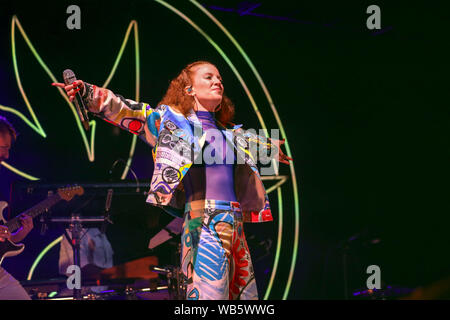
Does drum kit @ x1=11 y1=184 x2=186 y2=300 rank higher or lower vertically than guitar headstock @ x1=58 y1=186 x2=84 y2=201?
lower

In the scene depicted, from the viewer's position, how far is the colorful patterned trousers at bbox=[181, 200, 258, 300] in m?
2.23

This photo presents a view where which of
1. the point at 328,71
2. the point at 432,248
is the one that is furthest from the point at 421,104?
the point at 432,248

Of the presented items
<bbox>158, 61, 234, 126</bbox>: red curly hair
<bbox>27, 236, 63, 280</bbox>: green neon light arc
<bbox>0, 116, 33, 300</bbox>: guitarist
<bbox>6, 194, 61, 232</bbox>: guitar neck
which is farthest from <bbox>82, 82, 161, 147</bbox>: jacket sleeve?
<bbox>27, 236, 63, 280</bbox>: green neon light arc

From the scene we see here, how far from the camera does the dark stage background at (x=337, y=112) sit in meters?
4.75

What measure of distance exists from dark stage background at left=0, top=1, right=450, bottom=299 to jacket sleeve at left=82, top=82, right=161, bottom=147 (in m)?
2.17

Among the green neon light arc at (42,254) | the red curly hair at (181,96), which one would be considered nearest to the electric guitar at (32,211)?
the green neon light arc at (42,254)

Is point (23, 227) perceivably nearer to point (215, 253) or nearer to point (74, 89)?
point (74, 89)

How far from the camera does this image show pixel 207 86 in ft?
8.72

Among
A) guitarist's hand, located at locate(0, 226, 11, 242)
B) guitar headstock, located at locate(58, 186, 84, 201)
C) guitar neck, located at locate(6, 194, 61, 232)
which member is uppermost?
guitar headstock, located at locate(58, 186, 84, 201)

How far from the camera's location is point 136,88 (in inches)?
181

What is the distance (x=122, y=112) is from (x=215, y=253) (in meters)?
0.82

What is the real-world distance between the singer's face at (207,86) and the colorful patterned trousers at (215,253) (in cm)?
58

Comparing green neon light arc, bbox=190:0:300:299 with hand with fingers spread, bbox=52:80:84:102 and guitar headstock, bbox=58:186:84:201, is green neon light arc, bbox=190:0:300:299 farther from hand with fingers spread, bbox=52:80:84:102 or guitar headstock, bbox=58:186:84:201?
hand with fingers spread, bbox=52:80:84:102

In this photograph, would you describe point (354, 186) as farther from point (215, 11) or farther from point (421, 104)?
point (215, 11)
